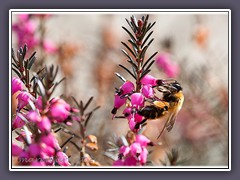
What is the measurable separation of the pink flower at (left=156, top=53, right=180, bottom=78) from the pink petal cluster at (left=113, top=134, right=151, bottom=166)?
1.68 meters

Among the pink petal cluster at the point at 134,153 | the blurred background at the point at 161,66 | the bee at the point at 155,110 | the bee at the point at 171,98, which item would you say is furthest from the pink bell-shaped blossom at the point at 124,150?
the blurred background at the point at 161,66

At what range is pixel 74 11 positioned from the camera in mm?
3188

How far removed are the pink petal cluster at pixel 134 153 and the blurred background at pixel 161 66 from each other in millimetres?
1018

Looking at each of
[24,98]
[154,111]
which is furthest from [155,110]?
[24,98]

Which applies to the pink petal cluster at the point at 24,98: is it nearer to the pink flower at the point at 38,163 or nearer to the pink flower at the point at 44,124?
the pink flower at the point at 44,124

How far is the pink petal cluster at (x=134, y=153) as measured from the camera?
2.39 m

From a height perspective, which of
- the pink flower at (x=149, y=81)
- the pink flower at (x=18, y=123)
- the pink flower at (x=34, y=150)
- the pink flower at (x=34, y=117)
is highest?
the pink flower at (x=149, y=81)

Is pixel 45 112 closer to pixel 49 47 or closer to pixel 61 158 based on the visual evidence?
pixel 61 158

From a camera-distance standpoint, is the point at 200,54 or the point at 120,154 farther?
the point at 200,54

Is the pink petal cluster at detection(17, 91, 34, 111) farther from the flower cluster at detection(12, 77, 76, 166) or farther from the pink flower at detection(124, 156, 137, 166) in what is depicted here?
the pink flower at detection(124, 156, 137, 166)

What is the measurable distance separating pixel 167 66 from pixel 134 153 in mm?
1773

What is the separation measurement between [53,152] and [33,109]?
19cm

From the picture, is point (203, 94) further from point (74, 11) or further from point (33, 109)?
point (33, 109)
